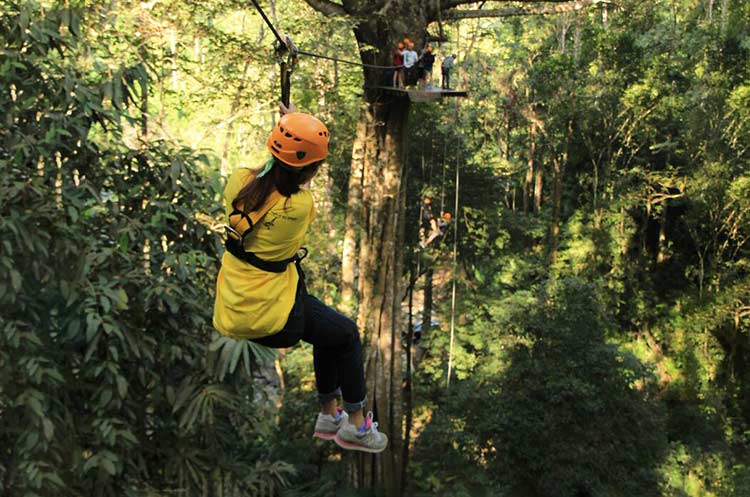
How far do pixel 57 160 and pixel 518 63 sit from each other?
36.9ft

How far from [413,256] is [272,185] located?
832cm

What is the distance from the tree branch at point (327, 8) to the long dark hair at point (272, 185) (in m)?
4.77

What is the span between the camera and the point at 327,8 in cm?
650

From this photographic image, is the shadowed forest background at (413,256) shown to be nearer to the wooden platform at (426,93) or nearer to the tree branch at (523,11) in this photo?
the tree branch at (523,11)

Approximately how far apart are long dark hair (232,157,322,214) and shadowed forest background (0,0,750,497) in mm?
1529

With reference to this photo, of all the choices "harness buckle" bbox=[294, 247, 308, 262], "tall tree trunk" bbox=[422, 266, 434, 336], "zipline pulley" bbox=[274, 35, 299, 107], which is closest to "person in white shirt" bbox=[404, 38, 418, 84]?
"zipline pulley" bbox=[274, 35, 299, 107]

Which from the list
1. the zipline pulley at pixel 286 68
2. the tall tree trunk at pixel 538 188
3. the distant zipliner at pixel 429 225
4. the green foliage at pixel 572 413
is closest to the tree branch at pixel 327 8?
the distant zipliner at pixel 429 225

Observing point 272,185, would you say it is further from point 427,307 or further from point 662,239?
point 662,239

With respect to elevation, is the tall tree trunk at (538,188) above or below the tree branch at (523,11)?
below

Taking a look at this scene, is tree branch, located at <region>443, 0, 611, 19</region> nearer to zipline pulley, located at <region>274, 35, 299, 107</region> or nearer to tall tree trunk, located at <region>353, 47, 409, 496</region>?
tall tree trunk, located at <region>353, 47, 409, 496</region>

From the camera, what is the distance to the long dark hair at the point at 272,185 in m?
2.04

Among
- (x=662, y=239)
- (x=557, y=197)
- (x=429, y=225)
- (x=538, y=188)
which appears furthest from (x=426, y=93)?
(x=662, y=239)

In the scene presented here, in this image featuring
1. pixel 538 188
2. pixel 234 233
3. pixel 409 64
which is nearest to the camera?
pixel 234 233

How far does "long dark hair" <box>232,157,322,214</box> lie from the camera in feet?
6.68
